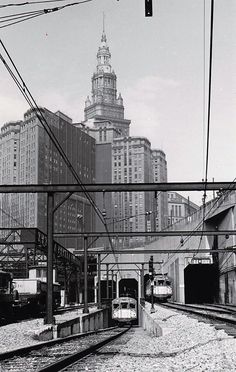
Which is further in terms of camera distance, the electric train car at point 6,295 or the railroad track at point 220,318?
the electric train car at point 6,295

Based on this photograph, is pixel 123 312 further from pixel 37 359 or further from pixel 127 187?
pixel 37 359

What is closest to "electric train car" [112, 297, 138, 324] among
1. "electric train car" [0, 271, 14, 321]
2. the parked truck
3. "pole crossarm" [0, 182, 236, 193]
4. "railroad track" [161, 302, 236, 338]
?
the parked truck

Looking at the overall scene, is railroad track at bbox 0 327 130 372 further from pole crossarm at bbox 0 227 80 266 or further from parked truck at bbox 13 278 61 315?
parked truck at bbox 13 278 61 315

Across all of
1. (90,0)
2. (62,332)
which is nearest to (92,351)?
(62,332)

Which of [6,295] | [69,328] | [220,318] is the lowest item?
[69,328]

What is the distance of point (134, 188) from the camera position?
26.2 metres

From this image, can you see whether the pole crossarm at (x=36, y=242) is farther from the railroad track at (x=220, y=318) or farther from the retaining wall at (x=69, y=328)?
the railroad track at (x=220, y=318)

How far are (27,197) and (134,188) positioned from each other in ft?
538

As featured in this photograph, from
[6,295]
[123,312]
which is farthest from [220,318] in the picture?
[123,312]

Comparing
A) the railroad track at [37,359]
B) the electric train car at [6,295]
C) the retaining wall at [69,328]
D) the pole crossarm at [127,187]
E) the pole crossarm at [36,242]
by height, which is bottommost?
the retaining wall at [69,328]

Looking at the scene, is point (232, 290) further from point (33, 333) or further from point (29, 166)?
point (29, 166)

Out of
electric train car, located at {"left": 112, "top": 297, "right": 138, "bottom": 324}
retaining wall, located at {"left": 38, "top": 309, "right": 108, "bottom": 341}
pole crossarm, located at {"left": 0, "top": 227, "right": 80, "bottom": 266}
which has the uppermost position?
pole crossarm, located at {"left": 0, "top": 227, "right": 80, "bottom": 266}

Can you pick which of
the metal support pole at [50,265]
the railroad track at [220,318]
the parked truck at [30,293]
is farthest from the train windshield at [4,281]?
the railroad track at [220,318]

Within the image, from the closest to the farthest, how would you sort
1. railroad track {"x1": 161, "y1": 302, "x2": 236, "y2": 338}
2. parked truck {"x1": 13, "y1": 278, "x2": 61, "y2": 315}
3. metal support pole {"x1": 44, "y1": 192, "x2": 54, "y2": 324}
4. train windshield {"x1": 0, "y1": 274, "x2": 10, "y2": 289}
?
railroad track {"x1": 161, "y1": 302, "x2": 236, "y2": 338}, metal support pole {"x1": 44, "y1": 192, "x2": 54, "y2": 324}, train windshield {"x1": 0, "y1": 274, "x2": 10, "y2": 289}, parked truck {"x1": 13, "y1": 278, "x2": 61, "y2": 315}
